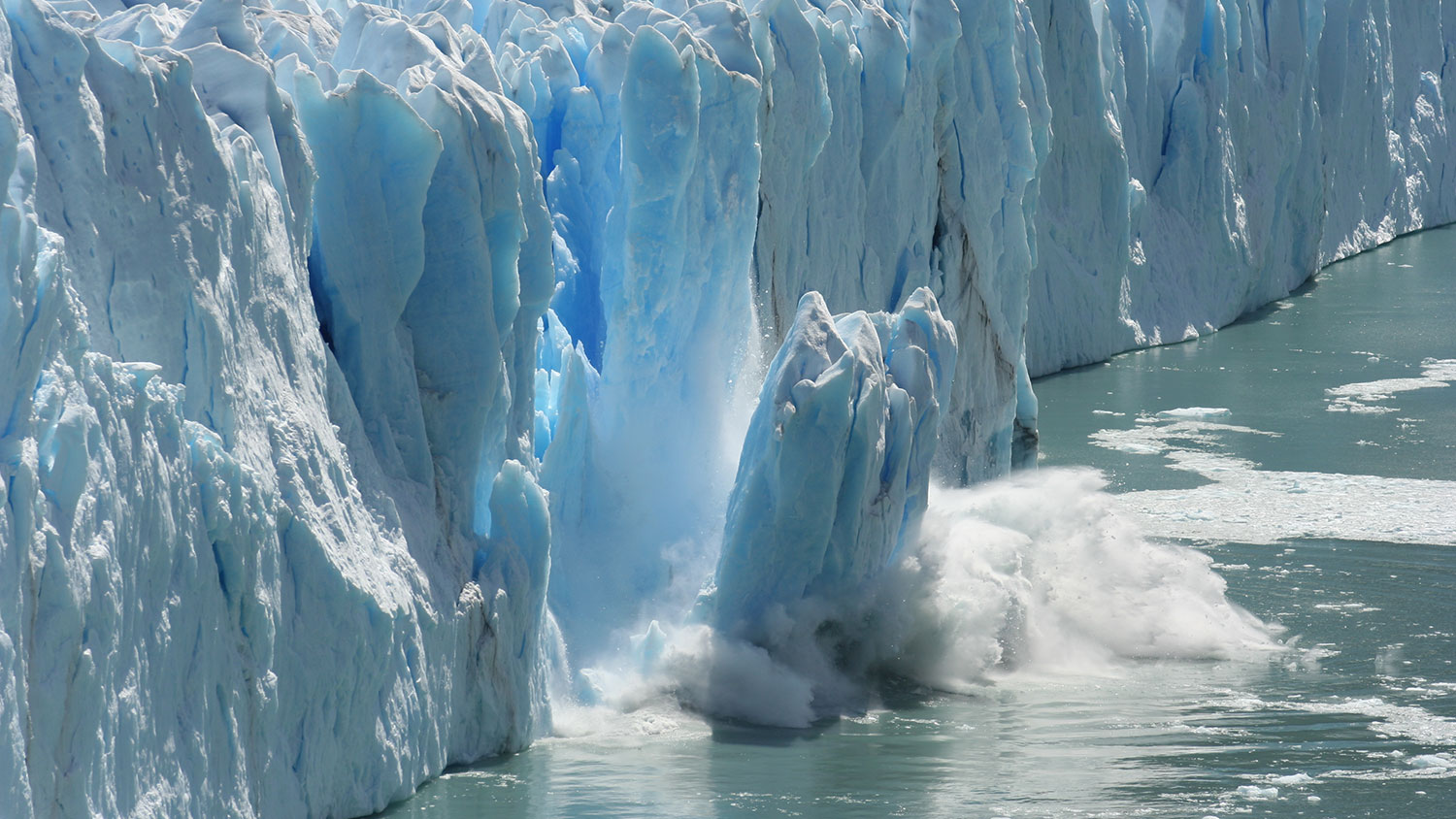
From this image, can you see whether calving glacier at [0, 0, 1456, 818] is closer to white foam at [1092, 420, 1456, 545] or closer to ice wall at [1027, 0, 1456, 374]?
white foam at [1092, 420, 1456, 545]

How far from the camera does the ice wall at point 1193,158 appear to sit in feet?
65.2

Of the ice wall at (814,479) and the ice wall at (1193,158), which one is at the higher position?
the ice wall at (1193,158)

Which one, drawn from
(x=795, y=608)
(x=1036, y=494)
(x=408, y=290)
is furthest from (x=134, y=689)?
(x=1036, y=494)

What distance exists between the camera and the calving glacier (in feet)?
19.4

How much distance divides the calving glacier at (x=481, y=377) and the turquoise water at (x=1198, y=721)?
35cm

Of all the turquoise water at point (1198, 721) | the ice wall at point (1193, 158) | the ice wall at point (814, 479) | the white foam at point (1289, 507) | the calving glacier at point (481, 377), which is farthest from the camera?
the ice wall at point (1193, 158)

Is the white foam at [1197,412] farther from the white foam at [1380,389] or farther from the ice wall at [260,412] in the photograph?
the ice wall at [260,412]

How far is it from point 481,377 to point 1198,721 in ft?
12.4

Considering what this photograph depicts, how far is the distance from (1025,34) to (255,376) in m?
11.0

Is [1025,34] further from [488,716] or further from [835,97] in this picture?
[488,716]

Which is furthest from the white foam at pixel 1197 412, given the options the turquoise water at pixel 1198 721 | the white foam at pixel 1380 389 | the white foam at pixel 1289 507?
the white foam at pixel 1289 507

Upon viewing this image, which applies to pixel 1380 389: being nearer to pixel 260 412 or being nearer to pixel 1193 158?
pixel 1193 158

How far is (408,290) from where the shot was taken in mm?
7938

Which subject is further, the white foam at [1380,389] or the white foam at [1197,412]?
the white foam at [1380,389]
